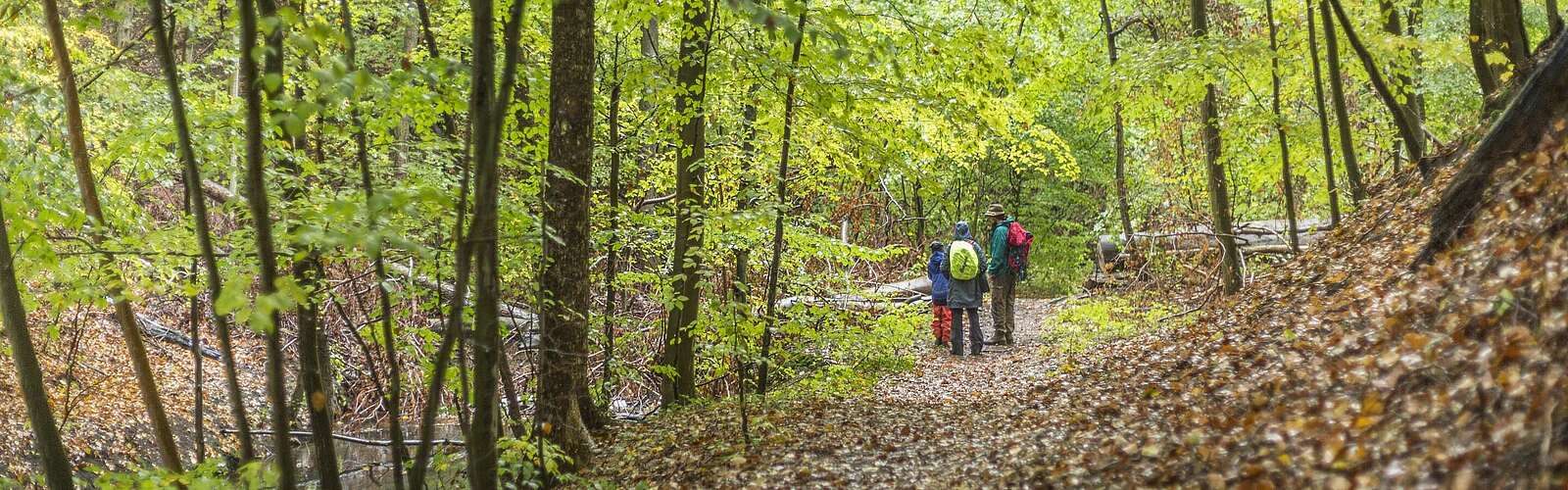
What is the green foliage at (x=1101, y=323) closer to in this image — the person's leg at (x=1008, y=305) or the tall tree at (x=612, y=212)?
the person's leg at (x=1008, y=305)

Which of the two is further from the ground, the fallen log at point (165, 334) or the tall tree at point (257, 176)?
the tall tree at point (257, 176)

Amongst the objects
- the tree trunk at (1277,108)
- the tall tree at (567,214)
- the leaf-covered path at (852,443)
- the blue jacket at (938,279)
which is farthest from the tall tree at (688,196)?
the tree trunk at (1277,108)

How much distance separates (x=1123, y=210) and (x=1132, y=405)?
1106 cm

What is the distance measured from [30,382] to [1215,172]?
38.9 feet

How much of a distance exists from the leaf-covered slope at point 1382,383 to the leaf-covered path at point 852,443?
18.6 inches

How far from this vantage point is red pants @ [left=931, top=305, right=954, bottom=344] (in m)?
13.4

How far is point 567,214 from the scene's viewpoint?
676 centimetres

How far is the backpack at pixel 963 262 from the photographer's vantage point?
12148 millimetres

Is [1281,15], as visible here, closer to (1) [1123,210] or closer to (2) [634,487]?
(1) [1123,210]

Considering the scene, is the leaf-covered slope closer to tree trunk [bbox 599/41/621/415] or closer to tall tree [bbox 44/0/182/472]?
tree trunk [bbox 599/41/621/415]

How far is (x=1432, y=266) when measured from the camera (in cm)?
556

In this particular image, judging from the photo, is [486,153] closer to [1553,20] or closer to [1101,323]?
[1553,20]

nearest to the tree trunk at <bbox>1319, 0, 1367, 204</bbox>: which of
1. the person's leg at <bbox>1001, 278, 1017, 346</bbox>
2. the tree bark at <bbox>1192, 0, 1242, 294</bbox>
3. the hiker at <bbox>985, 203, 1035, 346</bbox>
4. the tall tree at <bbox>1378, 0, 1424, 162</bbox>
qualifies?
the tall tree at <bbox>1378, 0, 1424, 162</bbox>

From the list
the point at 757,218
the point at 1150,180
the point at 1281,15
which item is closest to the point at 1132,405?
the point at 757,218
